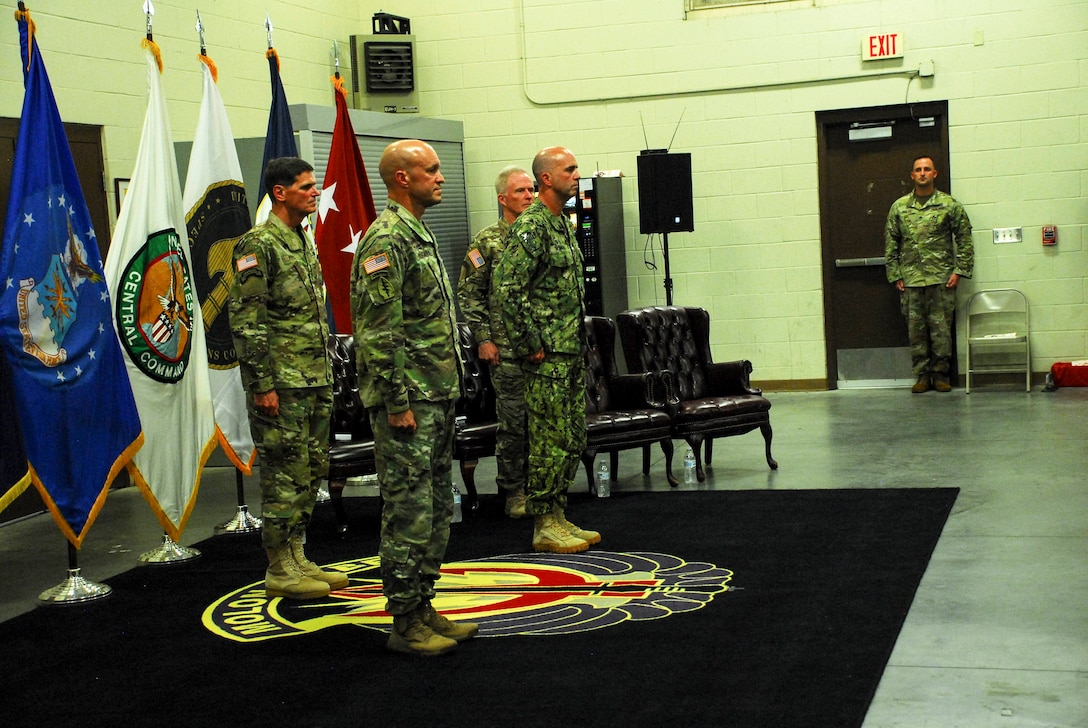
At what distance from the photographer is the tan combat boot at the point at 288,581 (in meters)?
4.79

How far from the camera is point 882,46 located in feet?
33.4

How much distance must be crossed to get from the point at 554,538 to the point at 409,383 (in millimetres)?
1657

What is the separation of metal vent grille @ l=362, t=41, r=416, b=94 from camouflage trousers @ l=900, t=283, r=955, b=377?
15.7 ft

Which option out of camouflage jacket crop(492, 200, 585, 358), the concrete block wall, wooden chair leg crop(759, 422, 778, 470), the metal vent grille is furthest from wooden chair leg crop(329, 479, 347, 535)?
the metal vent grille

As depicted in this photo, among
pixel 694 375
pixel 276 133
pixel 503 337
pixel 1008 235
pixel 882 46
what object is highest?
pixel 882 46

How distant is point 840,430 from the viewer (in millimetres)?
8406

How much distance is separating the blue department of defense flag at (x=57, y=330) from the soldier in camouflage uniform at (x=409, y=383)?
1.87 metres

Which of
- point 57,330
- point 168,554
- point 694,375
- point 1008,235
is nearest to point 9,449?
point 57,330

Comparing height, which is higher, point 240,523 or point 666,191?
point 666,191

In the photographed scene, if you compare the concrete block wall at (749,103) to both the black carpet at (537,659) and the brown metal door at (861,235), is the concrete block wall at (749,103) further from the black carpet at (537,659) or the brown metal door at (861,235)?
the black carpet at (537,659)

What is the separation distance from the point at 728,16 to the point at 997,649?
308 inches

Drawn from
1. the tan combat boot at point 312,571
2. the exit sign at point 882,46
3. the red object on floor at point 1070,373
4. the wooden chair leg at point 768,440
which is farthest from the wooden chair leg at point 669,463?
the exit sign at point 882,46

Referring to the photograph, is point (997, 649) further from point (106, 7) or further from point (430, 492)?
point (106, 7)

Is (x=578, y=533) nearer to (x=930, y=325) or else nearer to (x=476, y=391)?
(x=476, y=391)
